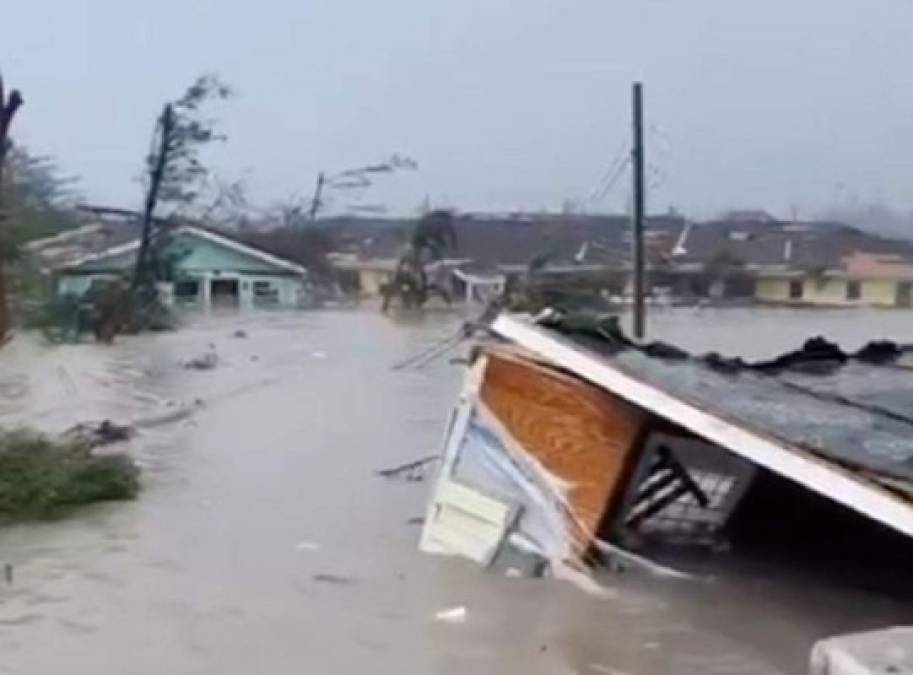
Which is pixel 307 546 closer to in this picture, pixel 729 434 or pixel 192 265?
pixel 729 434

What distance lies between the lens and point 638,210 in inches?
794

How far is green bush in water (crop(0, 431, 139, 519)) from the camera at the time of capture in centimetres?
1410

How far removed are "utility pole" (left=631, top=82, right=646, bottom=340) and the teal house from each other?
3309 centimetres

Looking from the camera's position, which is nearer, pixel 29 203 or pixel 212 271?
pixel 29 203

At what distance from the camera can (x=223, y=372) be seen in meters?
33.0

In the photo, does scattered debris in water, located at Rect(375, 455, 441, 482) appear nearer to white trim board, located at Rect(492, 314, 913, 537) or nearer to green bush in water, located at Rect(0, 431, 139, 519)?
green bush in water, located at Rect(0, 431, 139, 519)

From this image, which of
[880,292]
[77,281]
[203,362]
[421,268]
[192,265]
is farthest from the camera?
[880,292]

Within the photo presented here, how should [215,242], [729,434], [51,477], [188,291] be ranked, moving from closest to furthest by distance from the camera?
[729,434] → [51,477] → [215,242] → [188,291]

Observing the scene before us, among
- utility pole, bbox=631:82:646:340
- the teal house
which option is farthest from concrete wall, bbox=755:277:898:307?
utility pole, bbox=631:82:646:340

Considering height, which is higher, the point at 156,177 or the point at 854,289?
the point at 156,177

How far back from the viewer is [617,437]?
1057cm

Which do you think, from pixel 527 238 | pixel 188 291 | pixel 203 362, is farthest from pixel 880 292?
pixel 203 362

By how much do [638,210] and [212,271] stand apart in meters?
41.7

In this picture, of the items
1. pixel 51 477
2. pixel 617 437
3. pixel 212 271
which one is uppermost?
pixel 617 437
